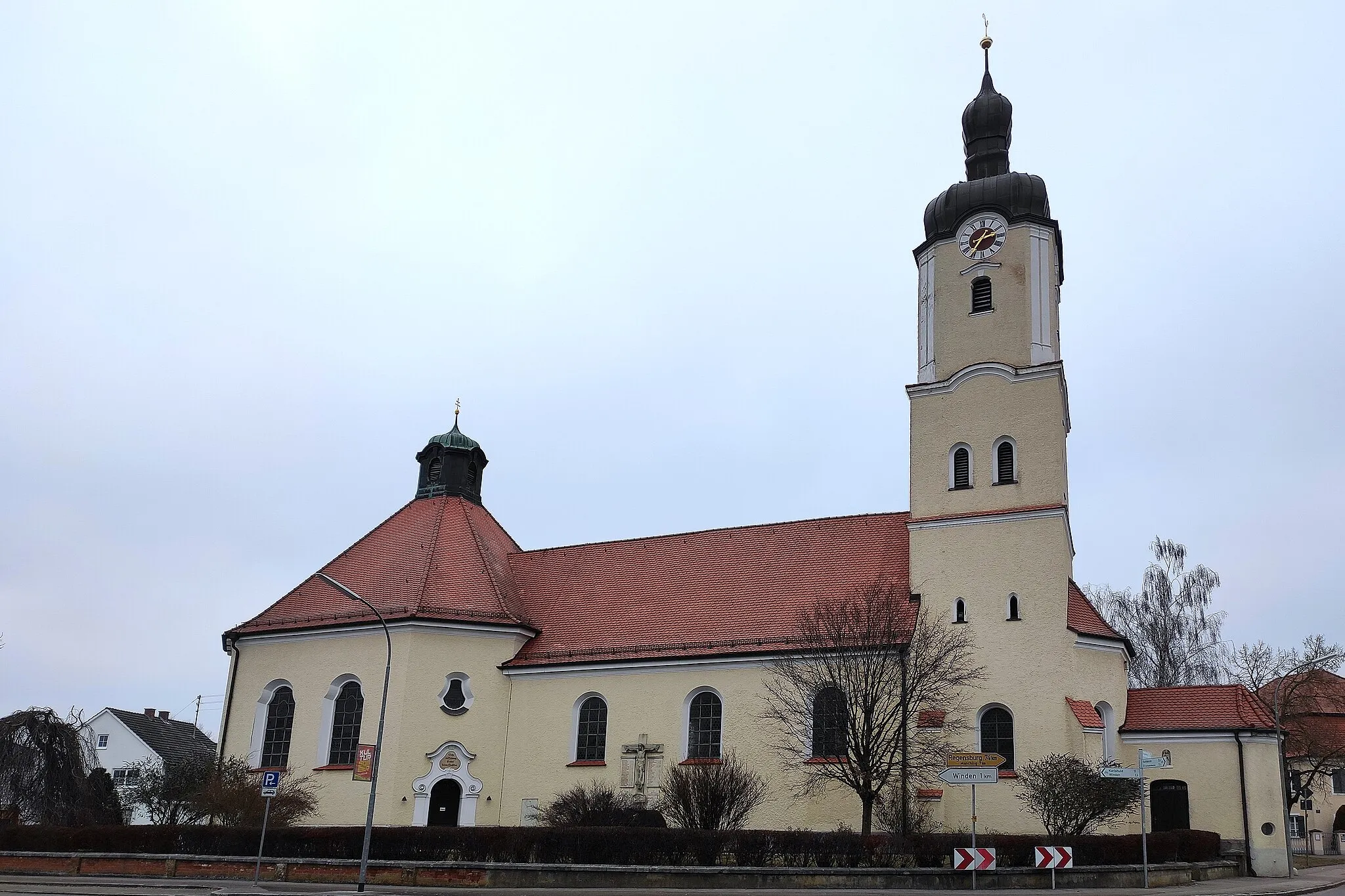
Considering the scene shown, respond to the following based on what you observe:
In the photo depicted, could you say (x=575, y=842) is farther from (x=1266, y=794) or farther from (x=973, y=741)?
(x=1266, y=794)

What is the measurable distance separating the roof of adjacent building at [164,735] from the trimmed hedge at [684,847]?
122 ft

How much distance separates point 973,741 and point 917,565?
4693 millimetres

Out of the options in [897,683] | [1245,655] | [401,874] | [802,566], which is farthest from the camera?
[1245,655]

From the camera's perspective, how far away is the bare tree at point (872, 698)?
26281 mm

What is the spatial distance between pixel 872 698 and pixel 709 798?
446cm

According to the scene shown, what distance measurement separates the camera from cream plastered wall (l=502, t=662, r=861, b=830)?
2833 cm

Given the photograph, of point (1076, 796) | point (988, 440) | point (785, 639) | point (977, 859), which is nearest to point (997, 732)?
point (1076, 796)

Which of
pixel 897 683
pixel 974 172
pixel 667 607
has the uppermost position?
pixel 974 172

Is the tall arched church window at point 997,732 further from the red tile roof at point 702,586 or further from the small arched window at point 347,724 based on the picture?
the small arched window at point 347,724

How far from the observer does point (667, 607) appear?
33.2m

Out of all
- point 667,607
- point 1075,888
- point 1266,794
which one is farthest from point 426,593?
point 1266,794

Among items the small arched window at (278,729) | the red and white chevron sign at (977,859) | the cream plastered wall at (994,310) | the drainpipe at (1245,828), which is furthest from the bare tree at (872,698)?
the small arched window at (278,729)

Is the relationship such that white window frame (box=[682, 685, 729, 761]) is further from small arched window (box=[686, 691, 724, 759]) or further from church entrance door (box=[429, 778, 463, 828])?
church entrance door (box=[429, 778, 463, 828])

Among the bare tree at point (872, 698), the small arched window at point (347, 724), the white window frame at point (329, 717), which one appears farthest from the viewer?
the white window frame at point (329, 717)
